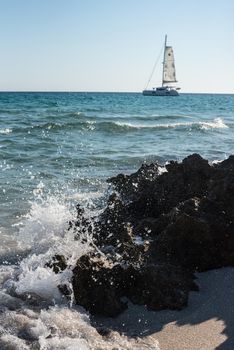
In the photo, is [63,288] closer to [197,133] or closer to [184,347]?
[184,347]

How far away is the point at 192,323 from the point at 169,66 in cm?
6612

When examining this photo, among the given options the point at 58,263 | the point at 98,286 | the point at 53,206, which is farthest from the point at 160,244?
the point at 53,206

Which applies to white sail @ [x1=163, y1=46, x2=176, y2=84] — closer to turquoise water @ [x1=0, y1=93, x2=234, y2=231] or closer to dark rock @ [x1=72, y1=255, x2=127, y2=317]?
turquoise water @ [x1=0, y1=93, x2=234, y2=231]

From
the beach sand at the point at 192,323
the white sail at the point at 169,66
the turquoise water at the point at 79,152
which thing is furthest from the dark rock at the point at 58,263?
the white sail at the point at 169,66

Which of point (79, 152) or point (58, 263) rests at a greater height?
point (58, 263)

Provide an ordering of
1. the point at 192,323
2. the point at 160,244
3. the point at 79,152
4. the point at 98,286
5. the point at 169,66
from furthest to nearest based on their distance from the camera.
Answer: the point at 169,66, the point at 79,152, the point at 160,244, the point at 98,286, the point at 192,323

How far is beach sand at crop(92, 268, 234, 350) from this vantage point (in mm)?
3510

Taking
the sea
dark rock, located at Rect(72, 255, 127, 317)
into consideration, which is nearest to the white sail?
the sea

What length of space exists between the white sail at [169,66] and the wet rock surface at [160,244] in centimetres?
6337

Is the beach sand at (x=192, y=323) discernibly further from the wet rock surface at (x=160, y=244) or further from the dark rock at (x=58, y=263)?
the dark rock at (x=58, y=263)

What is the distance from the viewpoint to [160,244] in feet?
15.4

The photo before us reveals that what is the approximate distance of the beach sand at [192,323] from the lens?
351cm

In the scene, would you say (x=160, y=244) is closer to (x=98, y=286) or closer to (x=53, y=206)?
(x=98, y=286)

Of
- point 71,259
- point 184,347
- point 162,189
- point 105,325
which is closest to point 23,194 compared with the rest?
point 162,189
